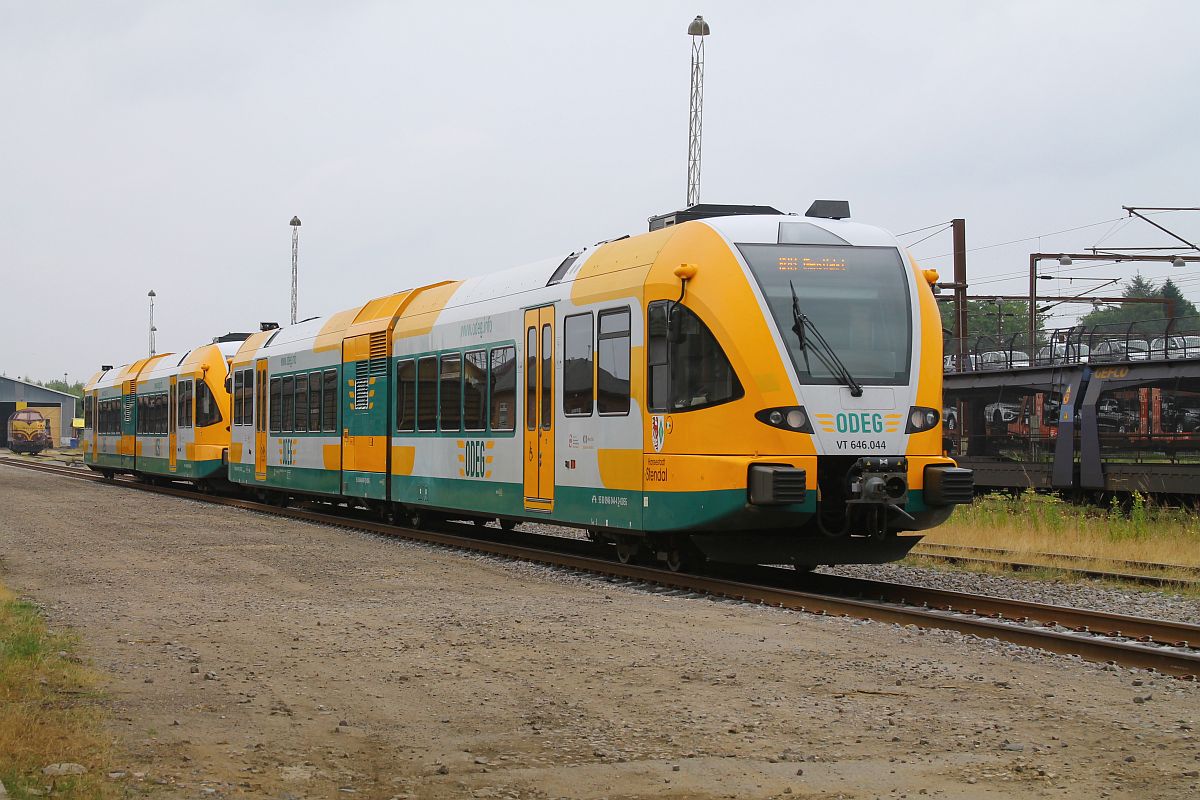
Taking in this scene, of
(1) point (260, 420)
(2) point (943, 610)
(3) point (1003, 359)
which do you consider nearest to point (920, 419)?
(2) point (943, 610)

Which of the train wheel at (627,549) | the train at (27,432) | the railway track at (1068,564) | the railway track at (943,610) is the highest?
the train at (27,432)

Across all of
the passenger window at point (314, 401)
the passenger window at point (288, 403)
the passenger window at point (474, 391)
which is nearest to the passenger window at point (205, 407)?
the passenger window at point (288, 403)

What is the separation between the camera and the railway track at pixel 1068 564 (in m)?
13.9

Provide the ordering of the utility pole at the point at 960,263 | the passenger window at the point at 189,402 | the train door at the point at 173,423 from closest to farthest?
the passenger window at the point at 189,402, the train door at the point at 173,423, the utility pole at the point at 960,263

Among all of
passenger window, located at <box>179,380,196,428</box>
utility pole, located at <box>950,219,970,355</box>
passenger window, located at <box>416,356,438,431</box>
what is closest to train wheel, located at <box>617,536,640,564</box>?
passenger window, located at <box>416,356,438,431</box>

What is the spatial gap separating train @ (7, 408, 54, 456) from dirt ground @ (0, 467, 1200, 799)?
260ft

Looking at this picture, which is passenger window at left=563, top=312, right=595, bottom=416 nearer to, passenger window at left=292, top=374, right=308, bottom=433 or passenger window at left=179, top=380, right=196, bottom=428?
passenger window at left=292, top=374, right=308, bottom=433

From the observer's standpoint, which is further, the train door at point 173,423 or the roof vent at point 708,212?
the train door at point 173,423

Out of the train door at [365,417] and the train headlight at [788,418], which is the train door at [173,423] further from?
the train headlight at [788,418]

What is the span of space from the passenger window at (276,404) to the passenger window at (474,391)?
910cm

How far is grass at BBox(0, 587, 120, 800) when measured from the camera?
210 inches

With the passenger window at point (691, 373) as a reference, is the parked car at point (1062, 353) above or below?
above

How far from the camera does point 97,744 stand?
19.7ft

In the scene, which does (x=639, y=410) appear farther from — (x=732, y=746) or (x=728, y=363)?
(x=732, y=746)
